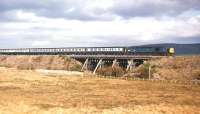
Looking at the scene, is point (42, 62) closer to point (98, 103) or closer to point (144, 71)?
point (144, 71)

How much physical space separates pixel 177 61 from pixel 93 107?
1894 inches

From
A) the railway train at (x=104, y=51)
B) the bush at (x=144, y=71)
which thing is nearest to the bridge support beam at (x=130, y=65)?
the railway train at (x=104, y=51)

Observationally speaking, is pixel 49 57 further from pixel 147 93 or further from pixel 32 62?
pixel 147 93

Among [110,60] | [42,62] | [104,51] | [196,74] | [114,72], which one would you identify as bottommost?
[114,72]

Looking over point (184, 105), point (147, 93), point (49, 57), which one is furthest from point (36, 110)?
point (49, 57)

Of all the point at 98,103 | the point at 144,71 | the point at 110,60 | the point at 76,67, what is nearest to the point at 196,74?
the point at 144,71

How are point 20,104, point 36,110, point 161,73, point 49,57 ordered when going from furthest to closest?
1. point 49,57
2. point 161,73
3. point 20,104
4. point 36,110

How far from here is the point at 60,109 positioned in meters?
34.3

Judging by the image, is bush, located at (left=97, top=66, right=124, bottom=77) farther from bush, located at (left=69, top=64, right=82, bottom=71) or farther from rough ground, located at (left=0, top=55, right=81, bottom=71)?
rough ground, located at (left=0, top=55, right=81, bottom=71)

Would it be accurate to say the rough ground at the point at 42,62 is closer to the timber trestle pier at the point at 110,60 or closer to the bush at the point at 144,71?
→ the timber trestle pier at the point at 110,60

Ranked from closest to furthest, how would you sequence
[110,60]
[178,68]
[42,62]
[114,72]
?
[178,68], [114,72], [110,60], [42,62]

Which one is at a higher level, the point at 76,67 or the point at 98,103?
the point at 76,67

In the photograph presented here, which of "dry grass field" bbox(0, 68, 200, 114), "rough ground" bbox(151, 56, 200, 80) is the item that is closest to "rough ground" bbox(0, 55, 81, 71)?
"rough ground" bbox(151, 56, 200, 80)

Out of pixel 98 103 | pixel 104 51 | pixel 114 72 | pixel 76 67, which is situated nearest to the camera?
pixel 98 103
